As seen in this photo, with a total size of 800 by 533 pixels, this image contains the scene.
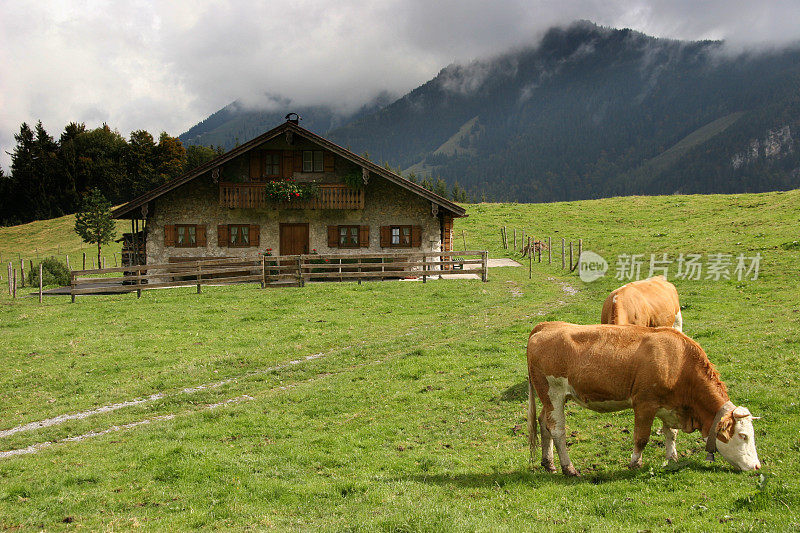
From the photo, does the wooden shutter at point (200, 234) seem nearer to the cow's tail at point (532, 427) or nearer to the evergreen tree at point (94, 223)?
the evergreen tree at point (94, 223)

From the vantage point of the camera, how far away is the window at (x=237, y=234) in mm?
32812

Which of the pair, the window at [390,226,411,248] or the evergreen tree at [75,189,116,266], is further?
the evergreen tree at [75,189,116,266]

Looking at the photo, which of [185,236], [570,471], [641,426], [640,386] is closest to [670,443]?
[641,426]

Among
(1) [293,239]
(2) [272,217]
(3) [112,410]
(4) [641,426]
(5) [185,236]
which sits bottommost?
(3) [112,410]

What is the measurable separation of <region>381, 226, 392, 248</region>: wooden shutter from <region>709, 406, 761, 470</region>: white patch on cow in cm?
2739

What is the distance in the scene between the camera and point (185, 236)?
32750 millimetres

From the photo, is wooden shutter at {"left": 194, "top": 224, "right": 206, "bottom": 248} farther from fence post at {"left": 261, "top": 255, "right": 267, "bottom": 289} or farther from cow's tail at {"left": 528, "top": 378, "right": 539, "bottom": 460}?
cow's tail at {"left": 528, "top": 378, "right": 539, "bottom": 460}

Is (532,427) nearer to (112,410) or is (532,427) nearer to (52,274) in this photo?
(112,410)

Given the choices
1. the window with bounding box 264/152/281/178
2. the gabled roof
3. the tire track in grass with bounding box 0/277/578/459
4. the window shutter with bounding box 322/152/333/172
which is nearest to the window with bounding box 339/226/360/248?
the window shutter with bounding box 322/152/333/172

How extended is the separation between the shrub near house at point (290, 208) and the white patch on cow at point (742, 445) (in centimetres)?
2619

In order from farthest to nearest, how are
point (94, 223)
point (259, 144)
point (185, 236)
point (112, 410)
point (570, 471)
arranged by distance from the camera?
point (94, 223), point (185, 236), point (259, 144), point (112, 410), point (570, 471)

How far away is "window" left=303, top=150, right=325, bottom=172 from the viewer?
3344 centimetres

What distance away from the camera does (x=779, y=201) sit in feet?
132

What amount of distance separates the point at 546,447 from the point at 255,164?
1141 inches
